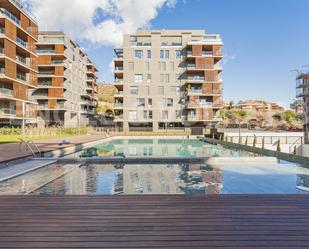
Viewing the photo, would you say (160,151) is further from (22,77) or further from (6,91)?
(22,77)

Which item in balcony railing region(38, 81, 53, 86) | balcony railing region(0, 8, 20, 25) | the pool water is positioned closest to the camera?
the pool water

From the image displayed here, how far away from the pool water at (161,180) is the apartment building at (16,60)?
71.3 ft

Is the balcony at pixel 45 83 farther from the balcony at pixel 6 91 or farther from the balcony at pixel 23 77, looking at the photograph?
the balcony at pixel 6 91

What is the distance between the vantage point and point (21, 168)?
10.5 meters

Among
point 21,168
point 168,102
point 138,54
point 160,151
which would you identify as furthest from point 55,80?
point 21,168

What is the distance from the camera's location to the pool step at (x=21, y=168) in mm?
9076

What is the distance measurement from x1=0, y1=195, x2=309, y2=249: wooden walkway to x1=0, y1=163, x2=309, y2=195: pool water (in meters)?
2.55

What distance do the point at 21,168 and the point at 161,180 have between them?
549 centimetres

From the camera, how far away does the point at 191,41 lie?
1708 inches

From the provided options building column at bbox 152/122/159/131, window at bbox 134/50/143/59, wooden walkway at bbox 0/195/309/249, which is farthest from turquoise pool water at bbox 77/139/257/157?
window at bbox 134/50/143/59

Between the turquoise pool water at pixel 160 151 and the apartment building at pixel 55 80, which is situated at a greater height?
the apartment building at pixel 55 80

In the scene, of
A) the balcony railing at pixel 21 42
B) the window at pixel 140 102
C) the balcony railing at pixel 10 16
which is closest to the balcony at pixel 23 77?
the balcony railing at pixel 21 42

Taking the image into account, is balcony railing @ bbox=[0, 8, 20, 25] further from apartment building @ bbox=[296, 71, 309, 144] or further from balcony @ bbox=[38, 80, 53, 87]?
apartment building @ bbox=[296, 71, 309, 144]

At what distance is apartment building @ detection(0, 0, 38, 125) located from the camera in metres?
28.8
